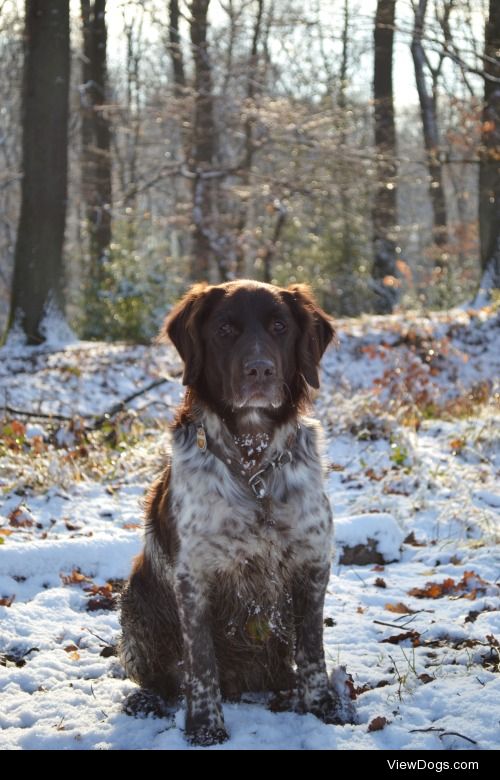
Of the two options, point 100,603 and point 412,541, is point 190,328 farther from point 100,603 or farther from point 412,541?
point 412,541

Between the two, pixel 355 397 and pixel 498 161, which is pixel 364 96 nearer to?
pixel 498 161

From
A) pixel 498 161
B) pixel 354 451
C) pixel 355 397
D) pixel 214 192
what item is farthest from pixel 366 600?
pixel 214 192

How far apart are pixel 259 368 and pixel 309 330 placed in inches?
19.7

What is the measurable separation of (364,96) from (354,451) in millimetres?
27723

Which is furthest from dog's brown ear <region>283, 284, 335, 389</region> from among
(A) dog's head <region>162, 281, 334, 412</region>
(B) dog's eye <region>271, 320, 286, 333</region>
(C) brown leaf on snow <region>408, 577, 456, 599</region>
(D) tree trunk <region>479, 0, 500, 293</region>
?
(D) tree trunk <region>479, 0, 500, 293</region>

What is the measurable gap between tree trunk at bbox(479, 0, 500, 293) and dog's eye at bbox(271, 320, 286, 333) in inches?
418

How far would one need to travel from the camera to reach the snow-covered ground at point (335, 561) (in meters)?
3.44

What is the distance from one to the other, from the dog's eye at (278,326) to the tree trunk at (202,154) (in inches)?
514

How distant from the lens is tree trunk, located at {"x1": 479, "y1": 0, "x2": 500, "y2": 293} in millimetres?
13141

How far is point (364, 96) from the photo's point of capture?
32312 millimetres

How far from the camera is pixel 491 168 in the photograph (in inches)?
571
